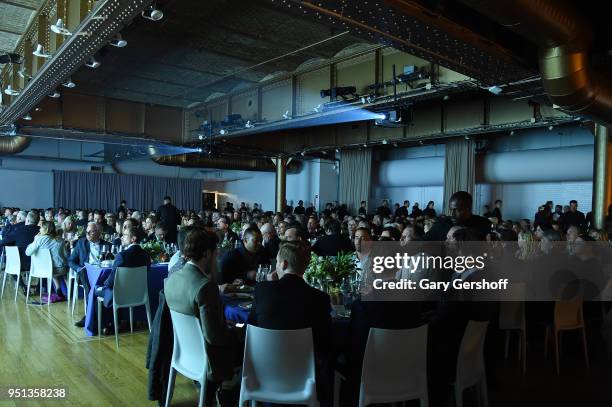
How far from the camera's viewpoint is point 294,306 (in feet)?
7.92

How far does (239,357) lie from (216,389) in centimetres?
29

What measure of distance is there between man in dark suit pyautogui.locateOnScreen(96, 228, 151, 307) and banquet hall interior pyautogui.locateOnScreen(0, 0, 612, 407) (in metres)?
0.02

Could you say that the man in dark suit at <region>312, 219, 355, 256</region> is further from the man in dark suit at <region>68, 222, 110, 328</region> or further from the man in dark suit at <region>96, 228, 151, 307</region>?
the man in dark suit at <region>68, 222, 110, 328</region>

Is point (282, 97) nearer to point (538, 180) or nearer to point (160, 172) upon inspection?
point (538, 180)

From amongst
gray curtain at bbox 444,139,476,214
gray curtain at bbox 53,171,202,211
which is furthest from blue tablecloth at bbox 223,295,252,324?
Answer: gray curtain at bbox 53,171,202,211

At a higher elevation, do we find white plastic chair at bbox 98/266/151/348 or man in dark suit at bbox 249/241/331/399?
man in dark suit at bbox 249/241/331/399

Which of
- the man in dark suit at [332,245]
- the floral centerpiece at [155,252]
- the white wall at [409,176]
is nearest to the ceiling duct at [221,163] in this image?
the white wall at [409,176]

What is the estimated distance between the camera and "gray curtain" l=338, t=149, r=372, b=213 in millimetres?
13344

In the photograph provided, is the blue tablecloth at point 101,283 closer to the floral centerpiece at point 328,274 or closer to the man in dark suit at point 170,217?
the floral centerpiece at point 328,274

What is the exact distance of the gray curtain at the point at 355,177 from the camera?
13344 mm

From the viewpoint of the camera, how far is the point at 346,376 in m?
2.69

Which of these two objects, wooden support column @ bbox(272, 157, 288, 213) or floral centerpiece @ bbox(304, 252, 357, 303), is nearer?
floral centerpiece @ bbox(304, 252, 357, 303)

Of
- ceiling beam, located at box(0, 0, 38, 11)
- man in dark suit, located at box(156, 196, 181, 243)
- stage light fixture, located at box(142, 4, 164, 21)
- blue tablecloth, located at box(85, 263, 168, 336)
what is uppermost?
ceiling beam, located at box(0, 0, 38, 11)

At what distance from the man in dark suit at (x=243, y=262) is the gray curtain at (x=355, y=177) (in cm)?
894
